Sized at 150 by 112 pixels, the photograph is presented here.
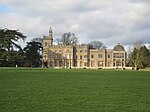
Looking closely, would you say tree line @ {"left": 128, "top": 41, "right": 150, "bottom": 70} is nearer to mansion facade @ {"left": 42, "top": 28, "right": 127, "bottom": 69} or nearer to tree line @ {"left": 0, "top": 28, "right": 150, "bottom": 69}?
tree line @ {"left": 0, "top": 28, "right": 150, "bottom": 69}

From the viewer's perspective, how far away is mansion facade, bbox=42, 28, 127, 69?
136 metres

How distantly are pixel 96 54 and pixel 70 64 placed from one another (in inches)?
466

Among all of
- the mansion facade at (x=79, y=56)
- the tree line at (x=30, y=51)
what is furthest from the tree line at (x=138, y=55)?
the mansion facade at (x=79, y=56)

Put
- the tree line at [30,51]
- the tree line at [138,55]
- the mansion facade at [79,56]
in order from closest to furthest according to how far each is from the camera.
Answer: the tree line at [30,51] → the tree line at [138,55] → the mansion facade at [79,56]

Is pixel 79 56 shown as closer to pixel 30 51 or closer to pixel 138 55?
pixel 30 51

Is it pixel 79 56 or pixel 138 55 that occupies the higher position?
pixel 79 56

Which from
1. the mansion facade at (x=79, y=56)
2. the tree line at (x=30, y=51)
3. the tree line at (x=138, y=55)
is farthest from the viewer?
the mansion facade at (x=79, y=56)

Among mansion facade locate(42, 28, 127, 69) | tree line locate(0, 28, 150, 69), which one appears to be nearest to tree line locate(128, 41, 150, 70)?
tree line locate(0, 28, 150, 69)

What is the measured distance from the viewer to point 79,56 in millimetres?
139000

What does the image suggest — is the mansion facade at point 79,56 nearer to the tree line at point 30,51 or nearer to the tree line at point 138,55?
the tree line at point 30,51

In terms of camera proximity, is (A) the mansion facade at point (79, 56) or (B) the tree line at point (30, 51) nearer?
(B) the tree line at point (30, 51)

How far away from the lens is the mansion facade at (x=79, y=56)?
13575 centimetres

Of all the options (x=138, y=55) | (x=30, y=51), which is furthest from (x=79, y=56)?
(x=138, y=55)

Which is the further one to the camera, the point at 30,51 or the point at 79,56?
the point at 79,56
